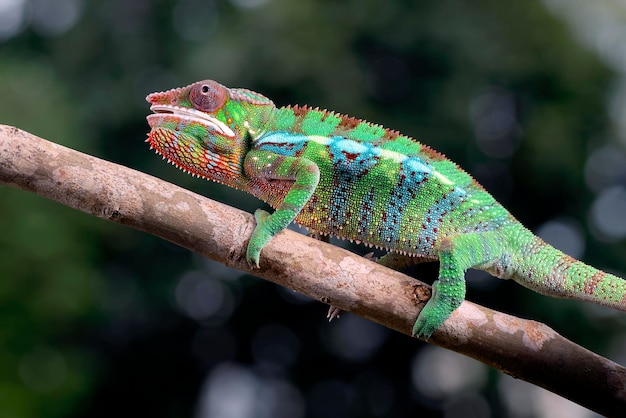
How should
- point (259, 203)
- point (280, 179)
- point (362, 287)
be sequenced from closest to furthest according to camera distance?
point (362, 287) < point (280, 179) < point (259, 203)

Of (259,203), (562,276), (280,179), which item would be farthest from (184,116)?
(259,203)

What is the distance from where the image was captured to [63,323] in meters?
7.54

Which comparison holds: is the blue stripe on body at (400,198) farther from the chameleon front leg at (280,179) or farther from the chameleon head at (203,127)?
the chameleon head at (203,127)

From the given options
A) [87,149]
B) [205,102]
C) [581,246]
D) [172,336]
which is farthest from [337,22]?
[205,102]

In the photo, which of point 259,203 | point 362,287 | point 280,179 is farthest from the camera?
point 259,203

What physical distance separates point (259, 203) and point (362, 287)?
16.7 ft

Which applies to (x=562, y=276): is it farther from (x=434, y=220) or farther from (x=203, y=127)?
(x=203, y=127)

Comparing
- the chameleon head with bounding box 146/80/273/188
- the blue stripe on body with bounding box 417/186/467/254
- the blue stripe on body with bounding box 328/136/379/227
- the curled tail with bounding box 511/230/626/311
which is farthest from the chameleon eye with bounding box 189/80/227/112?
the curled tail with bounding box 511/230/626/311

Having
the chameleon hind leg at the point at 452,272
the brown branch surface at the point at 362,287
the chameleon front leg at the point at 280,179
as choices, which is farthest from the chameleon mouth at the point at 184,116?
the chameleon hind leg at the point at 452,272

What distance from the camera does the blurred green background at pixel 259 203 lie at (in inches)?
285

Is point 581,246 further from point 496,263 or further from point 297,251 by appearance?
point 297,251

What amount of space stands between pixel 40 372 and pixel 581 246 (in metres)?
6.01

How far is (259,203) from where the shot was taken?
7371mm

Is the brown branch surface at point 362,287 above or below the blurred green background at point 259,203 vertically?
below
